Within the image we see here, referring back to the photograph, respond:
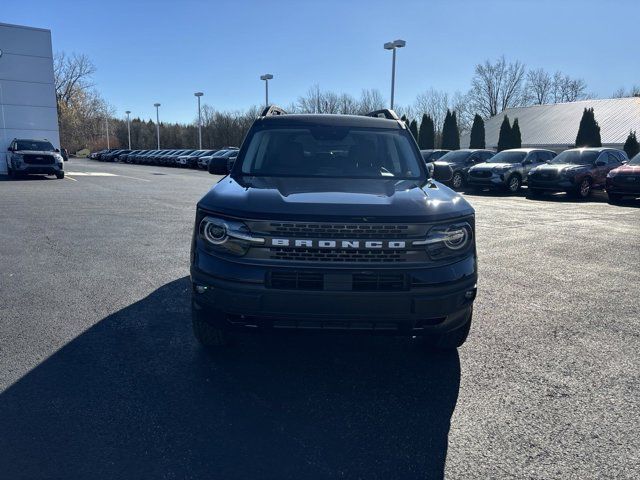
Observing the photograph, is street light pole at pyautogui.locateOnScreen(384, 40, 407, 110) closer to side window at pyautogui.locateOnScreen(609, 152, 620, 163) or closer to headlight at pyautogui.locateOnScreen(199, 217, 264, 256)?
side window at pyautogui.locateOnScreen(609, 152, 620, 163)

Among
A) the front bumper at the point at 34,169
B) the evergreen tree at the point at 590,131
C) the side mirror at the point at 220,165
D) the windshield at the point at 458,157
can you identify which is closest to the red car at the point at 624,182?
the windshield at the point at 458,157

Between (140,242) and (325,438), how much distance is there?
6264mm

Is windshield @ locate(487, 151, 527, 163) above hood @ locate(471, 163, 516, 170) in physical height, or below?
above

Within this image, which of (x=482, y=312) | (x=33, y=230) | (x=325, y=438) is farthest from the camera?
(x=33, y=230)

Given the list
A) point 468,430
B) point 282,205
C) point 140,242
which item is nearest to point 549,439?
point 468,430

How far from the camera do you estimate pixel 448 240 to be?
3305 mm

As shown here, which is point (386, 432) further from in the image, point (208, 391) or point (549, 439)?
point (208, 391)

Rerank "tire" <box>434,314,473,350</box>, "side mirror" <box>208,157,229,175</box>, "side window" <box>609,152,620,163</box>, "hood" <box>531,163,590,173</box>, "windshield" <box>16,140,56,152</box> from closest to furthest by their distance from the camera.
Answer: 1. "tire" <box>434,314,473,350</box>
2. "side mirror" <box>208,157,229,175</box>
3. "hood" <box>531,163,590,173</box>
4. "side window" <box>609,152,620,163</box>
5. "windshield" <box>16,140,56,152</box>

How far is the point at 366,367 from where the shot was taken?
12.4 ft

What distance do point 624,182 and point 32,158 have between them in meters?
22.9

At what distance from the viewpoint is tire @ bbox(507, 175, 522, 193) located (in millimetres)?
19859

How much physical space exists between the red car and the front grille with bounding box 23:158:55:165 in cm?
2208

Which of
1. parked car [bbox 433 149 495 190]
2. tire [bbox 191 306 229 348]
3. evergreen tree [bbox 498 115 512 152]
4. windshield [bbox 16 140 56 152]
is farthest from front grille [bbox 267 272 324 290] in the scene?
evergreen tree [bbox 498 115 512 152]

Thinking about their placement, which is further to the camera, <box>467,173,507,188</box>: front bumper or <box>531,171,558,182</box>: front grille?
<box>467,173,507,188</box>: front bumper
